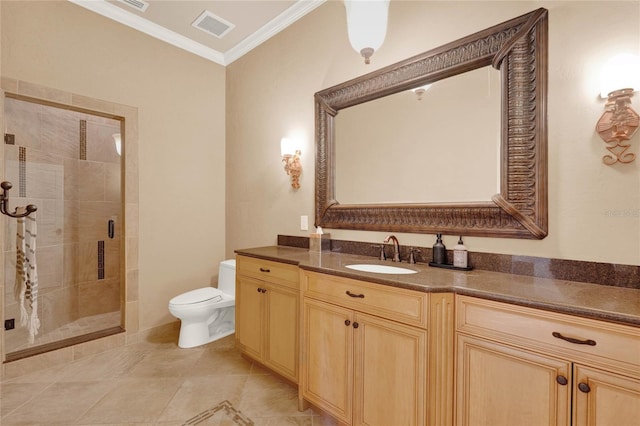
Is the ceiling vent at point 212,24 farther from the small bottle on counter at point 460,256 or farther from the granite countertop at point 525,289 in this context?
the small bottle on counter at point 460,256

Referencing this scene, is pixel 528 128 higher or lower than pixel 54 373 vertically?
higher

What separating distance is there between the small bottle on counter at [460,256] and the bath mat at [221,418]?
146 centimetres

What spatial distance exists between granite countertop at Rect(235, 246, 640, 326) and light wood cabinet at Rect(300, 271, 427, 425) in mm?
58

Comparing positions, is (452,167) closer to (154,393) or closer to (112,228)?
(154,393)

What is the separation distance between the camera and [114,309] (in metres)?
3.44

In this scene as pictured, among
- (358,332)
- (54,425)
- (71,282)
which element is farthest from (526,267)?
(71,282)

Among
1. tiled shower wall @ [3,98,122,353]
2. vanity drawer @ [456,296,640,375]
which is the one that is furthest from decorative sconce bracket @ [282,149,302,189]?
tiled shower wall @ [3,98,122,353]

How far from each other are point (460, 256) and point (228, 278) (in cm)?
207

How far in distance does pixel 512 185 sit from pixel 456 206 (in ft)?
0.94

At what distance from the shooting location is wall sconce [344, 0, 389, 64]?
182cm

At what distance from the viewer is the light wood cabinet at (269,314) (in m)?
1.86

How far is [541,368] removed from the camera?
101cm

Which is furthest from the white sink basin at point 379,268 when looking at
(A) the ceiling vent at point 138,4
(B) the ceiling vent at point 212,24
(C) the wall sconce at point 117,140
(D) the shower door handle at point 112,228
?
(D) the shower door handle at point 112,228

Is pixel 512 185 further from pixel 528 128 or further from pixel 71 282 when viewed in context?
pixel 71 282
